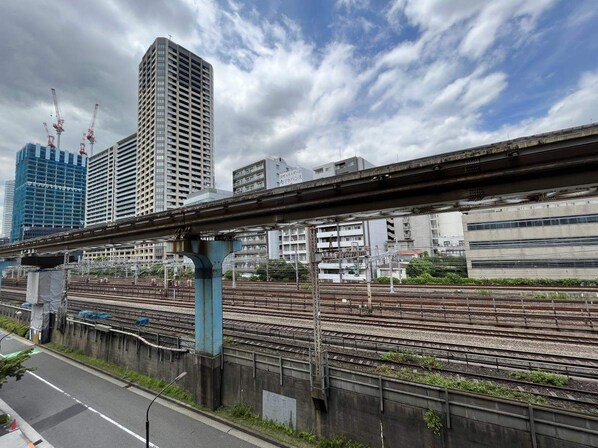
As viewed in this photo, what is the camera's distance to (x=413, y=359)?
1326 centimetres

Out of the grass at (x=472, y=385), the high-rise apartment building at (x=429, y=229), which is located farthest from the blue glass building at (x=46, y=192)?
the grass at (x=472, y=385)

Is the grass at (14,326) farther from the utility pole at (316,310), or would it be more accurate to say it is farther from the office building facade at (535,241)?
the office building facade at (535,241)

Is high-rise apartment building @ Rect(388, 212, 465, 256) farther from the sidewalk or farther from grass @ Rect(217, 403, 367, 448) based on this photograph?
the sidewalk

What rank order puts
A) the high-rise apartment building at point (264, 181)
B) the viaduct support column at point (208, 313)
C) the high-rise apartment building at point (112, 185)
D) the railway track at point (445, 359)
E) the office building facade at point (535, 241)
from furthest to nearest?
the high-rise apartment building at point (112, 185)
the high-rise apartment building at point (264, 181)
the office building facade at point (535, 241)
the viaduct support column at point (208, 313)
the railway track at point (445, 359)

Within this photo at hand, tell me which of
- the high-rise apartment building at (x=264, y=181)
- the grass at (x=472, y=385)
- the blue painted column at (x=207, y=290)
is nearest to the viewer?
the grass at (x=472, y=385)

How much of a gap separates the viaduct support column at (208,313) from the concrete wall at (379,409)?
0.23m

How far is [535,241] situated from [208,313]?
43.0 meters

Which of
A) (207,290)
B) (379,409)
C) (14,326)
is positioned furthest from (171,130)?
(379,409)

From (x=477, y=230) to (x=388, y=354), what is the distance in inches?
1416

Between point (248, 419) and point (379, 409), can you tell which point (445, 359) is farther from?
point (248, 419)

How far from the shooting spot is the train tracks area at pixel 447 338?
11117 mm

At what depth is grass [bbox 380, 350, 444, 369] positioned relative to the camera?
12.5 meters

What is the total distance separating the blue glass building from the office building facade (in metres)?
177

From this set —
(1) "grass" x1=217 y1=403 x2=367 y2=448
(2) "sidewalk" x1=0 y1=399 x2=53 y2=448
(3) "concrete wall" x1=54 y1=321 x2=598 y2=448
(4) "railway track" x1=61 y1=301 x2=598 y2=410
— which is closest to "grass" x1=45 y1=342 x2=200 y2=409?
(3) "concrete wall" x1=54 y1=321 x2=598 y2=448
